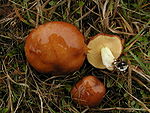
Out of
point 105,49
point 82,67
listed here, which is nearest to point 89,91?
point 82,67

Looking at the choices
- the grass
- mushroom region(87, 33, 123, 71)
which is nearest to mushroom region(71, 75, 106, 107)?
the grass

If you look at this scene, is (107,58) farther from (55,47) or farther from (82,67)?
(55,47)

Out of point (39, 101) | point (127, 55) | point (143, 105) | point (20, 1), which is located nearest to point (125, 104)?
point (143, 105)

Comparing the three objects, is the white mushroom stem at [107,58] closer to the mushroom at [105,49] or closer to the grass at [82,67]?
the mushroom at [105,49]

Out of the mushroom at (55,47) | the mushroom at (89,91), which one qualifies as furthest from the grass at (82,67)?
the mushroom at (55,47)

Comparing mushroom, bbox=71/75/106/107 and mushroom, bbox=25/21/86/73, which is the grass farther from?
mushroom, bbox=25/21/86/73

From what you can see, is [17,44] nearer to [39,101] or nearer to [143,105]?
[39,101]

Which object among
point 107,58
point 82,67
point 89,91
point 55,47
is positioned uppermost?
point 55,47
